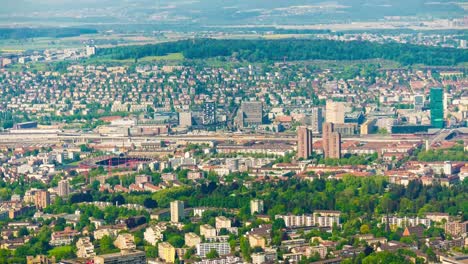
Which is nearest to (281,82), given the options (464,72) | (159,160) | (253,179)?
(464,72)

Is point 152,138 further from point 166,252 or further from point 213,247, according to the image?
point 166,252

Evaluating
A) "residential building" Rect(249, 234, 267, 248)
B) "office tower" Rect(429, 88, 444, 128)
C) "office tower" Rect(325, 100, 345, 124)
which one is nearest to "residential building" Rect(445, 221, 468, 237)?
"residential building" Rect(249, 234, 267, 248)

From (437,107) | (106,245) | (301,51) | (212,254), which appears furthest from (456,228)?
(301,51)

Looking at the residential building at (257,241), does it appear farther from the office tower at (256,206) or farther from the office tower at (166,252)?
the office tower at (256,206)

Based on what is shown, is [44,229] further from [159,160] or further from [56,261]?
[159,160]

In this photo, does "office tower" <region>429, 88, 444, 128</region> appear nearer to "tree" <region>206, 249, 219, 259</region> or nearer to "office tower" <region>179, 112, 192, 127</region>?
"office tower" <region>179, 112, 192, 127</region>

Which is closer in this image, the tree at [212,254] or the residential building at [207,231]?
Answer: the tree at [212,254]

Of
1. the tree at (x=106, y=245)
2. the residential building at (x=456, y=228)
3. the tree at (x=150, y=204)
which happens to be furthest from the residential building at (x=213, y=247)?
the tree at (x=150, y=204)
